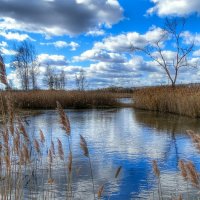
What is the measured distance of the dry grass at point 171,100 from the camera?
14648 millimetres

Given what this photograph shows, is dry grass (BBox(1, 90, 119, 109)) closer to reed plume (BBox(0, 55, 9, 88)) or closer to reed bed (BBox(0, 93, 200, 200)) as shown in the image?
reed bed (BBox(0, 93, 200, 200))

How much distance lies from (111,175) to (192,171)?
2901 millimetres

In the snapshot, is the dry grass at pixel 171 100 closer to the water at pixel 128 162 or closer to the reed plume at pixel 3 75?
the water at pixel 128 162

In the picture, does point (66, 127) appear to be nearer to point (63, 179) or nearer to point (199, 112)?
point (63, 179)

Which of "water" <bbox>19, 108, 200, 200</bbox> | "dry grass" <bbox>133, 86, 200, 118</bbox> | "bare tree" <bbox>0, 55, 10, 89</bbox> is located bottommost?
"water" <bbox>19, 108, 200, 200</bbox>

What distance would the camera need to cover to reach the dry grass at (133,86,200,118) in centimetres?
1465

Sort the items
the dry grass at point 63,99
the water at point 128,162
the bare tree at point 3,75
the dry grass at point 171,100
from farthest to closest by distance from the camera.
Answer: the dry grass at point 63,99, the dry grass at point 171,100, the water at point 128,162, the bare tree at point 3,75

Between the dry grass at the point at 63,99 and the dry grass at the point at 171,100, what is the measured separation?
2.60 meters

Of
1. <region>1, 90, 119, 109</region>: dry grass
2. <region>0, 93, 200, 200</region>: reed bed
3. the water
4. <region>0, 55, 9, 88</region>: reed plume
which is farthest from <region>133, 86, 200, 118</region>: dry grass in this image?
<region>0, 55, 9, 88</region>: reed plume

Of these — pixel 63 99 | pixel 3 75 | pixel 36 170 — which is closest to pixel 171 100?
pixel 63 99

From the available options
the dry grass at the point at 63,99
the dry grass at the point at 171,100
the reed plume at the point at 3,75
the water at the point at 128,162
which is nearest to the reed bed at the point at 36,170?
the water at the point at 128,162

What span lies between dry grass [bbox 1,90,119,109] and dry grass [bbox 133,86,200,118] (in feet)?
8.52

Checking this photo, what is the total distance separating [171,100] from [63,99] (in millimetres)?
7203

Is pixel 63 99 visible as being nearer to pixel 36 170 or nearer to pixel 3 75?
pixel 36 170
